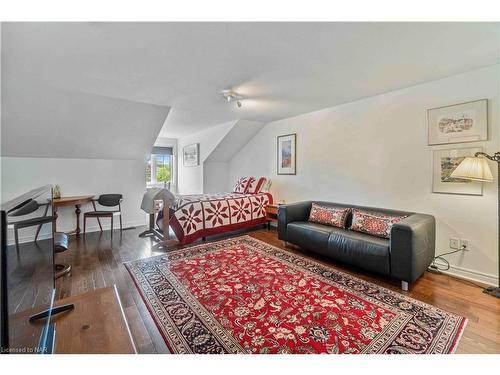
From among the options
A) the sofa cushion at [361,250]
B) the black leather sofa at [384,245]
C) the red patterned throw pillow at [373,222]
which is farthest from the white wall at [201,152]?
the sofa cushion at [361,250]

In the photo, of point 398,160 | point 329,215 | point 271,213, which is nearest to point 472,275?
point 398,160

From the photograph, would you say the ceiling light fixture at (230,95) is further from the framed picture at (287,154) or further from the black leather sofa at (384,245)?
the black leather sofa at (384,245)

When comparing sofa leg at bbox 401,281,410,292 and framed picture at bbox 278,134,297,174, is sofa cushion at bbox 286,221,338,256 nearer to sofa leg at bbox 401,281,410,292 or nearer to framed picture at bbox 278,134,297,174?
sofa leg at bbox 401,281,410,292

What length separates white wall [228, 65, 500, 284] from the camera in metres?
2.33

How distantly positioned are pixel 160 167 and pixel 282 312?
593 cm

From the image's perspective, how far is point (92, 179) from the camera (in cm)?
432

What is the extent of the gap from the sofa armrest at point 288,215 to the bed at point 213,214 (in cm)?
91

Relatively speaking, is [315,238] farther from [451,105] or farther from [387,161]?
[451,105]

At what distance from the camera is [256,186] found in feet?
15.7

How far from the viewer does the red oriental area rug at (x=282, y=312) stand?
4.95ft

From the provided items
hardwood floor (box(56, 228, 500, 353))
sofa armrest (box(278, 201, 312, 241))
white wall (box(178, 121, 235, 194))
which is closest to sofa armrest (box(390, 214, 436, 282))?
hardwood floor (box(56, 228, 500, 353))

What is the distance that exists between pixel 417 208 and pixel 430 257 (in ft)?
2.03

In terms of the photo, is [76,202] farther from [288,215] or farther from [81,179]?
[288,215]
